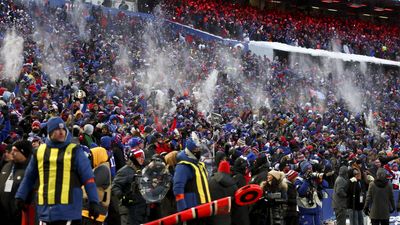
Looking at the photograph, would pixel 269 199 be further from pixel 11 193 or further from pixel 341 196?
pixel 11 193

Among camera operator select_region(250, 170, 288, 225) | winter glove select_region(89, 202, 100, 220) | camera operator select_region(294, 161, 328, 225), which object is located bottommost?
camera operator select_region(294, 161, 328, 225)

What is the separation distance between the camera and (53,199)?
8.23 meters

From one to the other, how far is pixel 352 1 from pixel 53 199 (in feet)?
169

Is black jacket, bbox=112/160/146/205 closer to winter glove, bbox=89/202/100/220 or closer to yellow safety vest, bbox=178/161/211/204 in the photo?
yellow safety vest, bbox=178/161/211/204

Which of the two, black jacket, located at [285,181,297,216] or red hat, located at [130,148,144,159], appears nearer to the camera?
red hat, located at [130,148,144,159]

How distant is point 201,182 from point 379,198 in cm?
642

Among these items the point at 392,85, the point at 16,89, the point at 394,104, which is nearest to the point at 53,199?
the point at 16,89

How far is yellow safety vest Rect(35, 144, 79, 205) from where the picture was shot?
8227 millimetres

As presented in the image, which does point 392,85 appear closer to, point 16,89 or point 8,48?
point 8,48

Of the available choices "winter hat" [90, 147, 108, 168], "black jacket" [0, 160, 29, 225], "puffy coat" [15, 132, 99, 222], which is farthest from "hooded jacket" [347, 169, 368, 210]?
"puffy coat" [15, 132, 99, 222]

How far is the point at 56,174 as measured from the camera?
824cm

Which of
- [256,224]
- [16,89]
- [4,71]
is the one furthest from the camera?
[4,71]

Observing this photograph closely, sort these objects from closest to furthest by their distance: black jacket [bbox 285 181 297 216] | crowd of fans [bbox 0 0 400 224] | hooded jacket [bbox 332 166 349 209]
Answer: crowd of fans [bbox 0 0 400 224]
black jacket [bbox 285 181 297 216]
hooded jacket [bbox 332 166 349 209]

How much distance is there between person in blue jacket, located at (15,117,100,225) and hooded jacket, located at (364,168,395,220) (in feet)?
28.4
